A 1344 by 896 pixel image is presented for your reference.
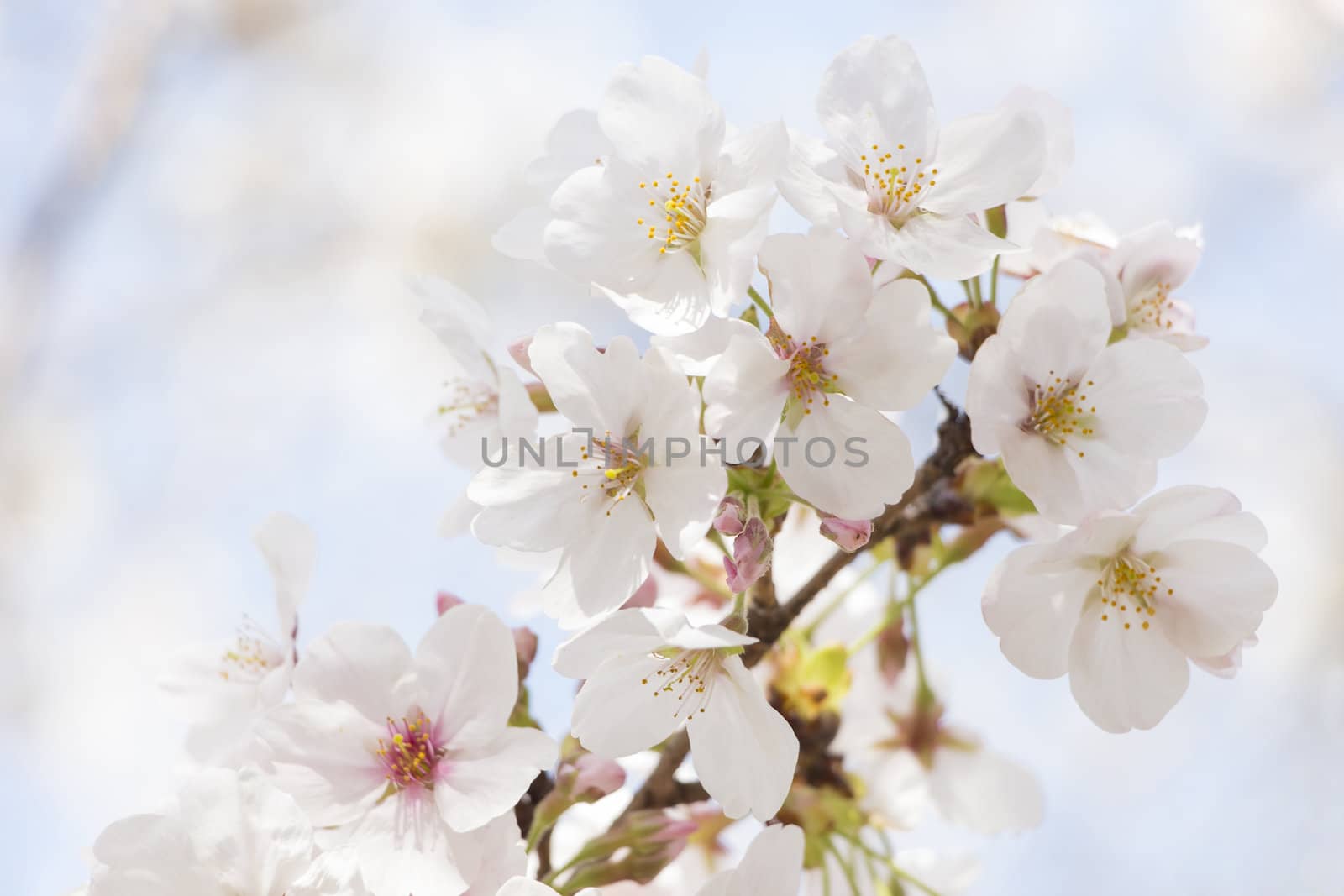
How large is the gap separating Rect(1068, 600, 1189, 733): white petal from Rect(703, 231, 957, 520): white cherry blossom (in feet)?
0.67

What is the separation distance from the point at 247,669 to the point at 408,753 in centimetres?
Answer: 25

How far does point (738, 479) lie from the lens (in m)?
0.75

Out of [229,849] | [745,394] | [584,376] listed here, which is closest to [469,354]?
[584,376]

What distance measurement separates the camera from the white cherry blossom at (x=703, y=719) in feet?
2.31

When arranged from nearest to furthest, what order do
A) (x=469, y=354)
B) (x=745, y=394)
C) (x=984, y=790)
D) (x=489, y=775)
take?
1. (x=745, y=394)
2. (x=489, y=775)
3. (x=469, y=354)
4. (x=984, y=790)

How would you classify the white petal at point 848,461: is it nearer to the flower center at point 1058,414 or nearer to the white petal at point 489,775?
the flower center at point 1058,414

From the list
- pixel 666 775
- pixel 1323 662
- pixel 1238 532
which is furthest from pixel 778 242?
pixel 1323 662

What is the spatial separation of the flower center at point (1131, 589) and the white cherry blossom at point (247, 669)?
1.98 ft

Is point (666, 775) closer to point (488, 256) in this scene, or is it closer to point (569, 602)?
point (569, 602)

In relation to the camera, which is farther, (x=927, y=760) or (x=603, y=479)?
(x=927, y=760)

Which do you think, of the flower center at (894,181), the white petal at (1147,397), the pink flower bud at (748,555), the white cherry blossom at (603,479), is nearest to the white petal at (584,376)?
the white cherry blossom at (603,479)

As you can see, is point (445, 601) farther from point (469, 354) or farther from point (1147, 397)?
point (1147, 397)

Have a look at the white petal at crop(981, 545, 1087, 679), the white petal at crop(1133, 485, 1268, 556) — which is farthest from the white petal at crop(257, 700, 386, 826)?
the white petal at crop(1133, 485, 1268, 556)

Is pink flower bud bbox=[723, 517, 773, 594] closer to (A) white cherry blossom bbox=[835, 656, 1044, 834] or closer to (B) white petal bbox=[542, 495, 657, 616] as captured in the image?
(B) white petal bbox=[542, 495, 657, 616]
